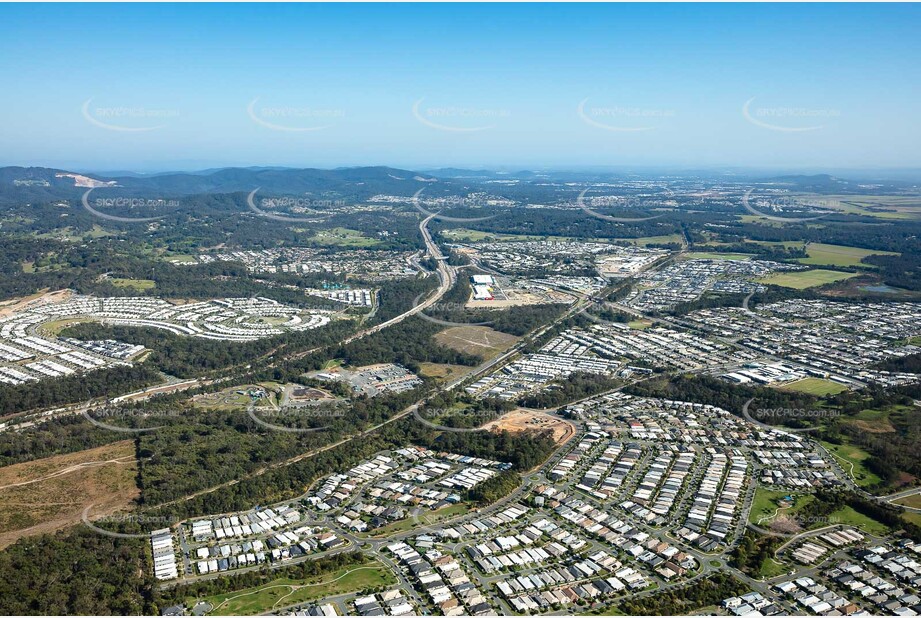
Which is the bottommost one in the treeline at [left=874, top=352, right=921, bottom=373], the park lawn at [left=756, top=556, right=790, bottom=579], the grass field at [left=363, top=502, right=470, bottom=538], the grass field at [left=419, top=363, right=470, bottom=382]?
the grass field at [left=419, top=363, right=470, bottom=382]

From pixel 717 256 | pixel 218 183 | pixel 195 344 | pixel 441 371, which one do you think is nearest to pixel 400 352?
pixel 441 371

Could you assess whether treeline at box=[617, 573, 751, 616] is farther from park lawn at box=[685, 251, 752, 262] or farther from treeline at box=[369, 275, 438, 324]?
park lawn at box=[685, 251, 752, 262]

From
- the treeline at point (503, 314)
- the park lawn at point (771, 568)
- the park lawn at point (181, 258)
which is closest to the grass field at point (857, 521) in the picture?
the park lawn at point (771, 568)

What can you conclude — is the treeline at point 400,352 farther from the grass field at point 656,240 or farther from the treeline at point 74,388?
the grass field at point 656,240

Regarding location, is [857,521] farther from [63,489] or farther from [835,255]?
[835,255]

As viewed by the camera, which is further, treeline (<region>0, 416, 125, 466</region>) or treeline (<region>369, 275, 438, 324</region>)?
treeline (<region>369, 275, 438, 324</region>)

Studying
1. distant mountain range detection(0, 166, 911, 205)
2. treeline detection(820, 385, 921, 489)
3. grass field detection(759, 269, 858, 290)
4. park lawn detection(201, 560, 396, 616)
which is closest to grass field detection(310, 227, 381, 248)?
distant mountain range detection(0, 166, 911, 205)

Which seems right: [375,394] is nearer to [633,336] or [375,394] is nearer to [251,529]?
[251,529]
